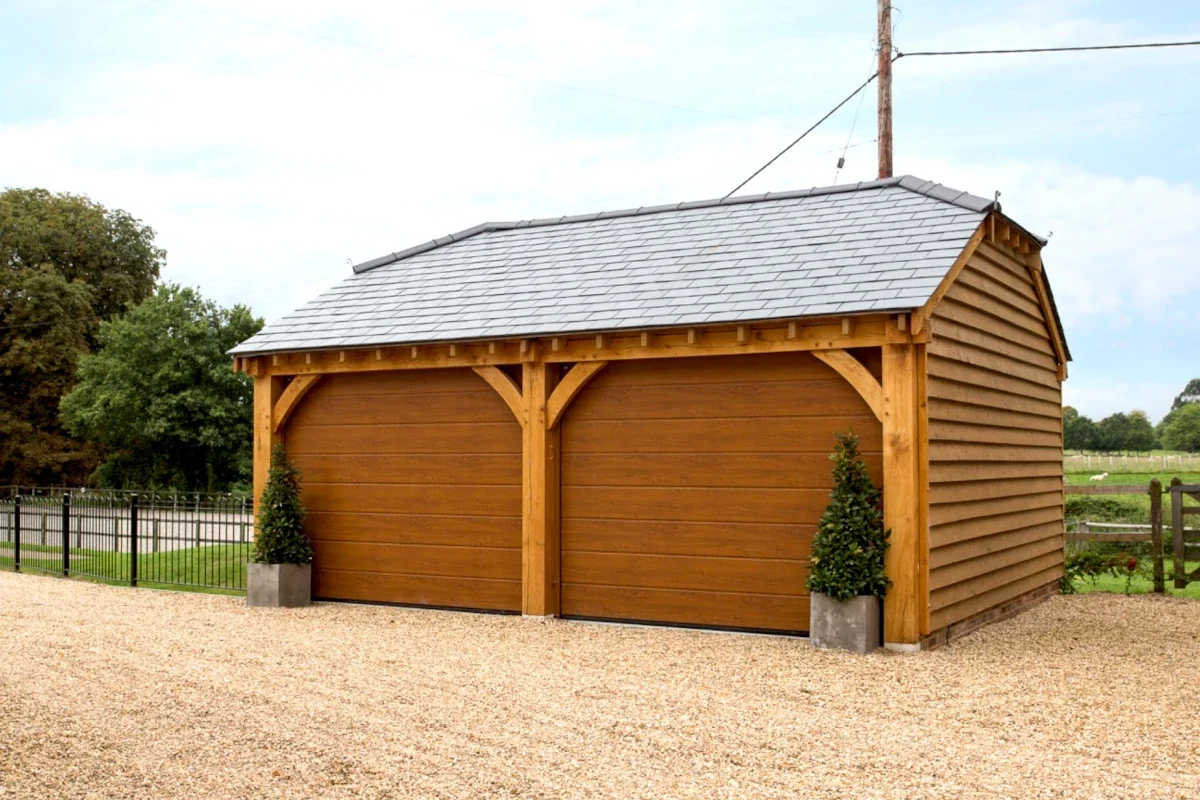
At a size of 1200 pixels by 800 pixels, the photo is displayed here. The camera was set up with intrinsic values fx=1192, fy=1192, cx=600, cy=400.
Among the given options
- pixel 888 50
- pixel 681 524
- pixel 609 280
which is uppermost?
pixel 888 50

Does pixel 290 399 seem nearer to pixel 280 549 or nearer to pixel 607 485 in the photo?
pixel 280 549

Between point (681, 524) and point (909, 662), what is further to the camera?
point (681, 524)

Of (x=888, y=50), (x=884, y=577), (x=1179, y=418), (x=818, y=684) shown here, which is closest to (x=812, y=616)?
(x=884, y=577)

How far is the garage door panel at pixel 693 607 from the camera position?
1027 centimetres

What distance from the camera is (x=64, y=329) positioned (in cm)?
4066

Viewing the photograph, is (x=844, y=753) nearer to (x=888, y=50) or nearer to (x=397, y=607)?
(x=397, y=607)

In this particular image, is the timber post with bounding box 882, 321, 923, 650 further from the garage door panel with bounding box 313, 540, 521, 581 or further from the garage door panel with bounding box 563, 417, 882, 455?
the garage door panel with bounding box 313, 540, 521, 581

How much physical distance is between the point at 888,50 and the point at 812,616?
34.6 feet

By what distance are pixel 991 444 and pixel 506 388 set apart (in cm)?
475

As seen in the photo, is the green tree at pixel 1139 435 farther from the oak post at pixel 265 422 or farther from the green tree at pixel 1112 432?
the oak post at pixel 265 422

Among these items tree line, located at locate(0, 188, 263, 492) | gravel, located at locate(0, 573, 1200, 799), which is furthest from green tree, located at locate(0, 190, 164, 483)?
gravel, located at locate(0, 573, 1200, 799)

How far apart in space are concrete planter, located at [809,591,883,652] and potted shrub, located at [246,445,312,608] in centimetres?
570

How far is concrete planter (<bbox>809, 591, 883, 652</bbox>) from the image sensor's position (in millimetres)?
9445

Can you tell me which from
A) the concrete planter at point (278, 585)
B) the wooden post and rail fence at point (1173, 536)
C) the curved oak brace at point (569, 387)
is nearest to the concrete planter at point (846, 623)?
the curved oak brace at point (569, 387)
